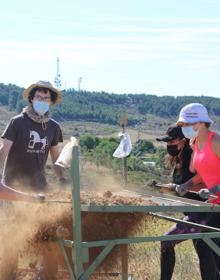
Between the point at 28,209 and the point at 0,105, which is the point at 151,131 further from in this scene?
the point at 28,209

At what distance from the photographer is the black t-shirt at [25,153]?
5039 millimetres

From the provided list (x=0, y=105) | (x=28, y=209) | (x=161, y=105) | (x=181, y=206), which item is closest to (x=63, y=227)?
(x=28, y=209)

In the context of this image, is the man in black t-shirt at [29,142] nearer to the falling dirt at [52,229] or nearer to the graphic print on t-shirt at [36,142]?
the graphic print on t-shirt at [36,142]

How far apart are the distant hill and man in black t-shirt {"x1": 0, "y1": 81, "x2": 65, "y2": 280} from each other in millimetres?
92576

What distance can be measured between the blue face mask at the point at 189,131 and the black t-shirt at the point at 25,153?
120 centimetres

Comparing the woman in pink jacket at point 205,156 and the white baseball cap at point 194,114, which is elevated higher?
the white baseball cap at point 194,114

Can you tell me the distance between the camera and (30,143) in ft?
16.7

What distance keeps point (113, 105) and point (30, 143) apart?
112099 millimetres

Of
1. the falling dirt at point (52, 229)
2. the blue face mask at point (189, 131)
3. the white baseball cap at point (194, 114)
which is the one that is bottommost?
the falling dirt at point (52, 229)

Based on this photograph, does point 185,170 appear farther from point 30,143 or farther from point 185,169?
point 30,143

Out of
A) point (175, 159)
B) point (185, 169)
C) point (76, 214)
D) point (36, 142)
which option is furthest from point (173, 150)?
point (76, 214)

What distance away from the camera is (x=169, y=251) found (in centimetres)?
493

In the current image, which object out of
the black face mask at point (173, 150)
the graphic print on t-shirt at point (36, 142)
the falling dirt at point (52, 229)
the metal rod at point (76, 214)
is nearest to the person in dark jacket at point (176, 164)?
the black face mask at point (173, 150)

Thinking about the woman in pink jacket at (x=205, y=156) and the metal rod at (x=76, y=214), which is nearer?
the metal rod at (x=76, y=214)
